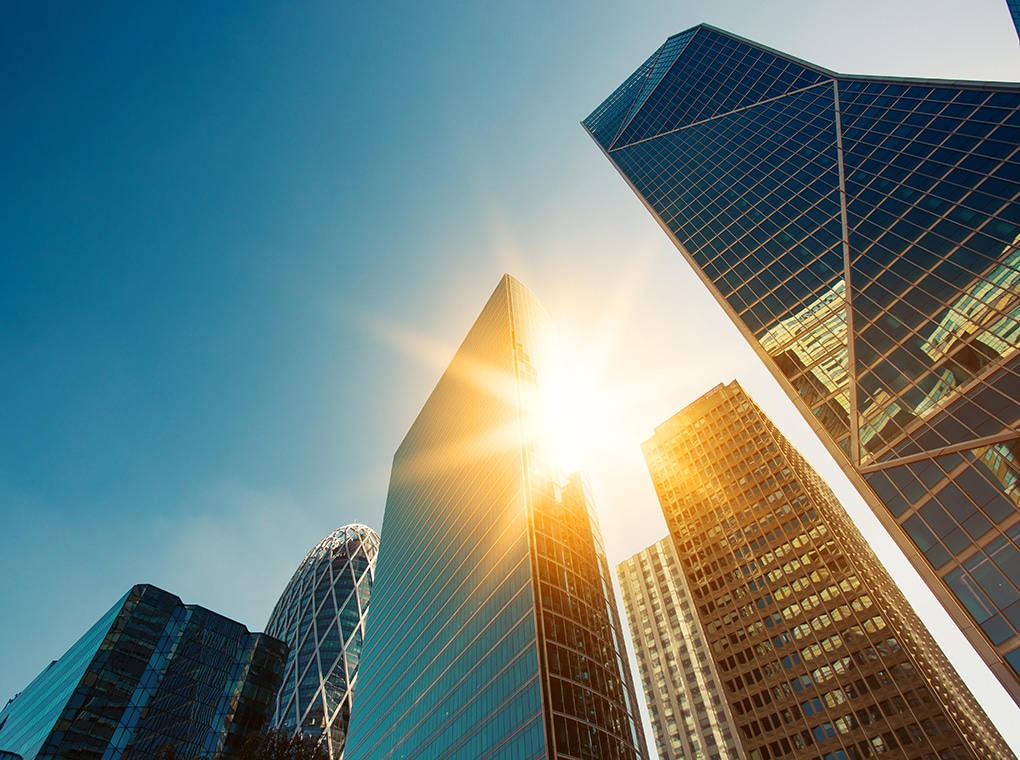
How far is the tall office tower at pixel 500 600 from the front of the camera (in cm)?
4425

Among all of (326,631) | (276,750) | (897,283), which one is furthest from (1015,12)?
(326,631)

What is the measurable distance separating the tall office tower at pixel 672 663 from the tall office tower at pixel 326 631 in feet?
203

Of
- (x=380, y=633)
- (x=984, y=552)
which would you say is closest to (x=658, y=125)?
(x=984, y=552)

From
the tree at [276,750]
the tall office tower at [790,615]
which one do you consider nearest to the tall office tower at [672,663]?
the tall office tower at [790,615]

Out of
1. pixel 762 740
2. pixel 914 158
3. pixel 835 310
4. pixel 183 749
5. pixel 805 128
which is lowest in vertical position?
pixel 762 740

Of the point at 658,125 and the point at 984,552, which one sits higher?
the point at 658,125

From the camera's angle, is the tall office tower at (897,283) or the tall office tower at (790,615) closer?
the tall office tower at (897,283)

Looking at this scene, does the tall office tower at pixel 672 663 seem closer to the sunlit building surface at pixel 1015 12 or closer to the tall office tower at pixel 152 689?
the tall office tower at pixel 152 689

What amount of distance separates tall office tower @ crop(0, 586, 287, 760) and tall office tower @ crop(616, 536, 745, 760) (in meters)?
68.3

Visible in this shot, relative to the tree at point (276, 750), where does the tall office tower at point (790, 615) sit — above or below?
above

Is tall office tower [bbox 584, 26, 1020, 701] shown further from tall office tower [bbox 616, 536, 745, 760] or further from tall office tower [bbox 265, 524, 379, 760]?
tall office tower [bbox 265, 524, 379, 760]

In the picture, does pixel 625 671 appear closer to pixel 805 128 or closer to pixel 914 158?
pixel 914 158

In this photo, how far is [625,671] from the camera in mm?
51688

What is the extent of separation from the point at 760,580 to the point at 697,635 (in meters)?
37.1
